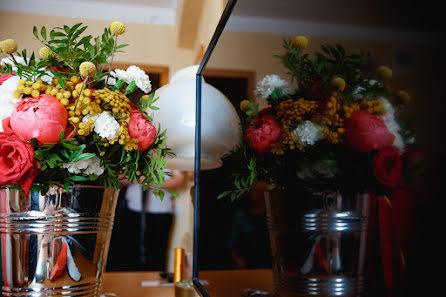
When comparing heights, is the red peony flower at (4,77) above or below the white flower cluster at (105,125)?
above

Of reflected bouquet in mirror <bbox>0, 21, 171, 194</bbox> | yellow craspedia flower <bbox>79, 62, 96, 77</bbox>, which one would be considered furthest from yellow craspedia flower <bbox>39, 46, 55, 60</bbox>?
yellow craspedia flower <bbox>79, 62, 96, 77</bbox>

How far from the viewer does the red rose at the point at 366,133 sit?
21 centimetres

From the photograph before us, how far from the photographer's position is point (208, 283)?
0.77 m

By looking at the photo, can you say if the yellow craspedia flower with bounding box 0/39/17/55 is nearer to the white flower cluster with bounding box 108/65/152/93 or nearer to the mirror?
the white flower cluster with bounding box 108/65/152/93

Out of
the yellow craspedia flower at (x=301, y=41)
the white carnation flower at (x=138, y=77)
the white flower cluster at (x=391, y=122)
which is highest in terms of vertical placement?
the white carnation flower at (x=138, y=77)

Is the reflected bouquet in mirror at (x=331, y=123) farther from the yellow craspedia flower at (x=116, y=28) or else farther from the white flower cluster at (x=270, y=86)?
the yellow craspedia flower at (x=116, y=28)

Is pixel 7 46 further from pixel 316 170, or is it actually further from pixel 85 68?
pixel 316 170

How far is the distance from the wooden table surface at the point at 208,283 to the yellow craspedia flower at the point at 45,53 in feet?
1.71

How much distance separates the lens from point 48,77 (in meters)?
0.68

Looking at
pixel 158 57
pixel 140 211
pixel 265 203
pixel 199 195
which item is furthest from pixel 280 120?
pixel 158 57

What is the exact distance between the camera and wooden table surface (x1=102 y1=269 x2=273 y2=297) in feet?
1.50

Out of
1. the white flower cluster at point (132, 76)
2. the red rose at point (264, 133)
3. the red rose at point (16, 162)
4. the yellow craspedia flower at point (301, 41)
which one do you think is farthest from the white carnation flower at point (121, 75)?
the yellow craspedia flower at point (301, 41)

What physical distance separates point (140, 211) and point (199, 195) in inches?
23.2

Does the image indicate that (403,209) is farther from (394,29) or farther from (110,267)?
(110,267)
